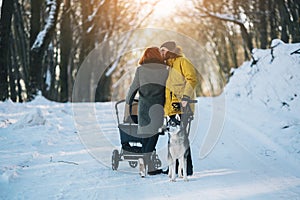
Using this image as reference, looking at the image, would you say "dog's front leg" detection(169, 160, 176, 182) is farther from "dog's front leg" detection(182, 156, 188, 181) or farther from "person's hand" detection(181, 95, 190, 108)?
"person's hand" detection(181, 95, 190, 108)

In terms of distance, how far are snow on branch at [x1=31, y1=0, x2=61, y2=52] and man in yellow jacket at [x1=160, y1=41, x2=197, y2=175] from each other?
10930mm

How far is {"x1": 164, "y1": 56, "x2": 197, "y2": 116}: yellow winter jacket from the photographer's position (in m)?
6.19

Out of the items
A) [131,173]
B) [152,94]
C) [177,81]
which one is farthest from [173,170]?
[177,81]

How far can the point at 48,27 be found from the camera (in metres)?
16.5

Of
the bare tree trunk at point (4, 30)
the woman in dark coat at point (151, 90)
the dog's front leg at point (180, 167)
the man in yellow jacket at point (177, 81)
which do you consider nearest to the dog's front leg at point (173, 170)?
the dog's front leg at point (180, 167)

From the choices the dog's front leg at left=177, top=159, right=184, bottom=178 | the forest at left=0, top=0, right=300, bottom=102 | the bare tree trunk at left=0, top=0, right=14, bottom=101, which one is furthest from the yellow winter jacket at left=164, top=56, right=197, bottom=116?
the forest at left=0, top=0, right=300, bottom=102

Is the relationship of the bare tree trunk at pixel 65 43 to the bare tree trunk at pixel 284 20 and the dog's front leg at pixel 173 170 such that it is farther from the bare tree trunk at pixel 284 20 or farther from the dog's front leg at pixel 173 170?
the dog's front leg at pixel 173 170

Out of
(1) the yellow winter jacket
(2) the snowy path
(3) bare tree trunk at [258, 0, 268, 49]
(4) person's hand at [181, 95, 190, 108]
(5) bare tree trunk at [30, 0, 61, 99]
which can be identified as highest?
(3) bare tree trunk at [258, 0, 268, 49]

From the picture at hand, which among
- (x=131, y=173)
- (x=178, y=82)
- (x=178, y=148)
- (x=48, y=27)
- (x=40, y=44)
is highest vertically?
(x=48, y=27)

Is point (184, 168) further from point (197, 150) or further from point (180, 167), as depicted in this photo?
point (197, 150)

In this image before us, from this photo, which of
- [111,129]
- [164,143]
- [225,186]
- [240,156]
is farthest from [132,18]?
[225,186]

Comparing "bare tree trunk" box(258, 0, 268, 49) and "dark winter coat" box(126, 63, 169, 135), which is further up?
"bare tree trunk" box(258, 0, 268, 49)

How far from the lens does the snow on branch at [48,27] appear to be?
16.3 meters

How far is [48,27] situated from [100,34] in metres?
12.6
